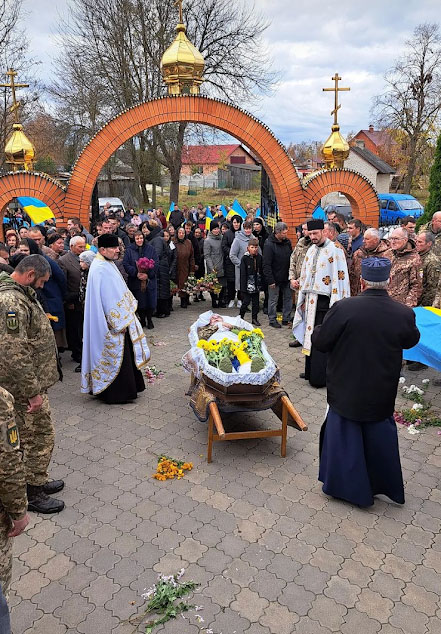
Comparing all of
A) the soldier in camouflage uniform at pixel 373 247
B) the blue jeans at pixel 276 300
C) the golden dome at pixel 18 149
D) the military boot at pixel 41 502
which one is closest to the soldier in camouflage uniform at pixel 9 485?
the military boot at pixel 41 502

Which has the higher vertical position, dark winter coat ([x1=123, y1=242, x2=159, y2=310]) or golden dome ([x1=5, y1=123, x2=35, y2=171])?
golden dome ([x1=5, y1=123, x2=35, y2=171])

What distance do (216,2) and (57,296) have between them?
67.0ft

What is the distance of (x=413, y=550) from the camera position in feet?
12.0

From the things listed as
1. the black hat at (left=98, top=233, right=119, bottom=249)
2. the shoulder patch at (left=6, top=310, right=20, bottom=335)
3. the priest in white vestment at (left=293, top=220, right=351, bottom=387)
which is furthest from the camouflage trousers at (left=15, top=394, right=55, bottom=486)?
the priest in white vestment at (left=293, top=220, right=351, bottom=387)

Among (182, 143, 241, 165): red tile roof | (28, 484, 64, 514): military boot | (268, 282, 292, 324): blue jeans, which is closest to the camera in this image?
(28, 484, 64, 514): military boot

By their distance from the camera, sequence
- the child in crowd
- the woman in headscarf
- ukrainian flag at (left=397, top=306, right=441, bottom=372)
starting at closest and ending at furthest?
ukrainian flag at (left=397, top=306, right=441, bottom=372), the child in crowd, the woman in headscarf

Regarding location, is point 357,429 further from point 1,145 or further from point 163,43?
point 163,43

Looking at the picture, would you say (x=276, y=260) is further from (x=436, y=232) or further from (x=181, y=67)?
(x=181, y=67)

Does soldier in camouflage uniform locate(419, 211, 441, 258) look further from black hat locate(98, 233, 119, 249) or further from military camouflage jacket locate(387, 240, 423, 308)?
black hat locate(98, 233, 119, 249)

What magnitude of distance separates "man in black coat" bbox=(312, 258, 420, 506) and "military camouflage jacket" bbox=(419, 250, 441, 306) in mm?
3394

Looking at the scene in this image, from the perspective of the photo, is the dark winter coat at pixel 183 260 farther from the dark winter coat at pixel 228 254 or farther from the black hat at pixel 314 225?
the black hat at pixel 314 225

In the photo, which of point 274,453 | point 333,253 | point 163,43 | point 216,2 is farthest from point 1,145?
point 274,453

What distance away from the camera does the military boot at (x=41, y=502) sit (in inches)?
162

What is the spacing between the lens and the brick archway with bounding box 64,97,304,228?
9.48 meters
